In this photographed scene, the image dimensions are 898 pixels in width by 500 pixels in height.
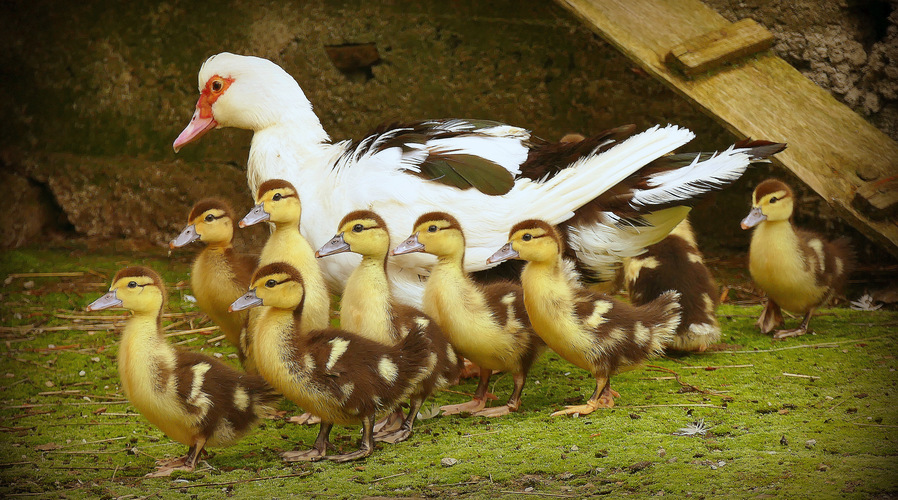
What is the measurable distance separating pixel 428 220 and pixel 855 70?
3.32m

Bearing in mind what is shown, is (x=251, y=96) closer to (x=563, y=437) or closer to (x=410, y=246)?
(x=410, y=246)

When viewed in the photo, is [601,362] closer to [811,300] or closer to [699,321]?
[699,321]

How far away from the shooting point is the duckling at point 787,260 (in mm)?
4723

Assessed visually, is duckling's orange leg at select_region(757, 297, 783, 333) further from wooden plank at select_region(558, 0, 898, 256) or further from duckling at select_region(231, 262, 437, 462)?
duckling at select_region(231, 262, 437, 462)

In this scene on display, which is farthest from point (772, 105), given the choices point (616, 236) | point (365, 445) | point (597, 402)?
point (365, 445)

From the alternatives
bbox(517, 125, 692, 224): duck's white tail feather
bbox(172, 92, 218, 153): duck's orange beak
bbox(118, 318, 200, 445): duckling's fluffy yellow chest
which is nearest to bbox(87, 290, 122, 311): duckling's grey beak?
bbox(118, 318, 200, 445): duckling's fluffy yellow chest

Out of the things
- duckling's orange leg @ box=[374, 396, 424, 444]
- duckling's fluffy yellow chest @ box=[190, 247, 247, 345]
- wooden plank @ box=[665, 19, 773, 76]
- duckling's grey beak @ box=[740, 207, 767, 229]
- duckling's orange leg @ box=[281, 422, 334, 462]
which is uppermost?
wooden plank @ box=[665, 19, 773, 76]

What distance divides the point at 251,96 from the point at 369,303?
1566 mm

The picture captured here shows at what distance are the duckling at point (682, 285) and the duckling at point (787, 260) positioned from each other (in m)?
0.35

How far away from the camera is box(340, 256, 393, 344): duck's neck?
3.71 m

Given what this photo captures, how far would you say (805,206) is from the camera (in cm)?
597

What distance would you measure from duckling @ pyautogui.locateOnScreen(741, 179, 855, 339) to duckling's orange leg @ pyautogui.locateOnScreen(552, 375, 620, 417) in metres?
1.30

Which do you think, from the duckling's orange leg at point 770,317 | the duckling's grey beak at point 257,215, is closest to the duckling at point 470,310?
the duckling's grey beak at point 257,215

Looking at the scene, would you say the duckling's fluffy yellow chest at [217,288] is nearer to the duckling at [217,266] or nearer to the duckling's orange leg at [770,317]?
the duckling at [217,266]
